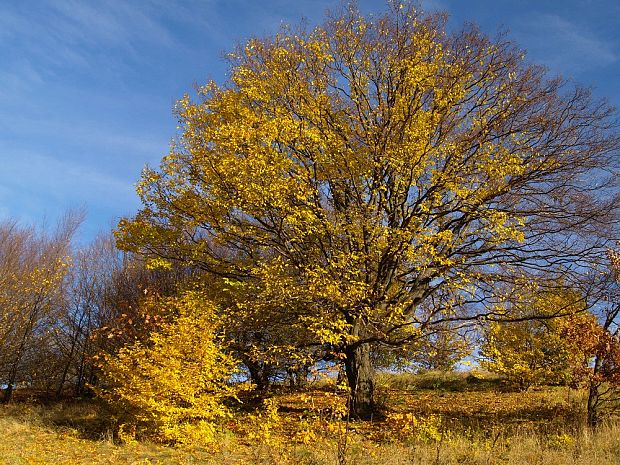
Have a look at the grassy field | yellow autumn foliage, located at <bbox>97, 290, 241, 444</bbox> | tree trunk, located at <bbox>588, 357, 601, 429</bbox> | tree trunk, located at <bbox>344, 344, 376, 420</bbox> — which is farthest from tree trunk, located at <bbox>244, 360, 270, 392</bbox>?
tree trunk, located at <bbox>588, 357, 601, 429</bbox>

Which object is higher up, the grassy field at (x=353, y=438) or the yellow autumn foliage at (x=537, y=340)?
the yellow autumn foliage at (x=537, y=340)

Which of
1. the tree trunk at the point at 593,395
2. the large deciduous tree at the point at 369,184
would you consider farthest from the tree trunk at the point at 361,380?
the tree trunk at the point at 593,395

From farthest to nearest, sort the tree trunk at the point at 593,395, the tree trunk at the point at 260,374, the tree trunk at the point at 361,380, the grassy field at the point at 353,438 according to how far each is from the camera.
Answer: the tree trunk at the point at 260,374 → the tree trunk at the point at 361,380 → the tree trunk at the point at 593,395 → the grassy field at the point at 353,438

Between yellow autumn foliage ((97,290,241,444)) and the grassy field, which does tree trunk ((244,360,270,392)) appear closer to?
the grassy field

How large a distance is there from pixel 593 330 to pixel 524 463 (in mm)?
3135

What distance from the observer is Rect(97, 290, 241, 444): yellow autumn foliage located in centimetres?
884

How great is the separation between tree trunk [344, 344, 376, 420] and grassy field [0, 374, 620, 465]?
0.44 meters

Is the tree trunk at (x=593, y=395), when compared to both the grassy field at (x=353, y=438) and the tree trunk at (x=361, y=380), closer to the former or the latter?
the grassy field at (x=353, y=438)

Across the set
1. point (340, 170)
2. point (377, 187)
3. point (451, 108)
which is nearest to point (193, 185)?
point (340, 170)

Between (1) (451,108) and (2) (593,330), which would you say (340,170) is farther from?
(2) (593,330)

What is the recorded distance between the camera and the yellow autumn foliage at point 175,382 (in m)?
8.84

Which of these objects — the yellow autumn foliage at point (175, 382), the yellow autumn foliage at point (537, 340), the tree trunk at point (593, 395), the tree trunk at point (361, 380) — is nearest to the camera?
the tree trunk at point (593, 395)

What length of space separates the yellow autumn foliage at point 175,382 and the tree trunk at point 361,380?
2842mm

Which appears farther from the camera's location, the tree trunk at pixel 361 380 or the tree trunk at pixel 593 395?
the tree trunk at pixel 361 380
